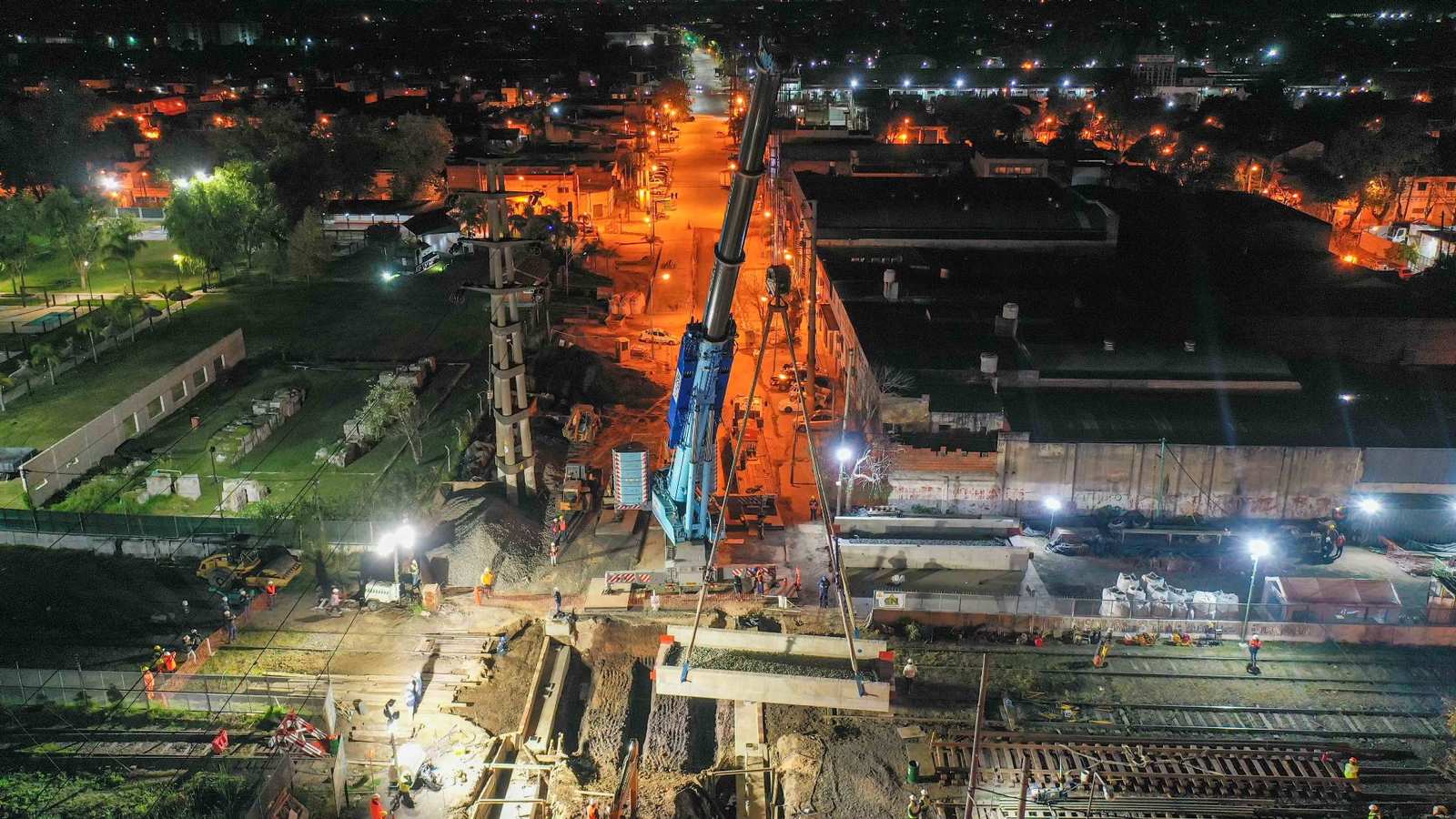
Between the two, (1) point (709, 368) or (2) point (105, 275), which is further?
(2) point (105, 275)

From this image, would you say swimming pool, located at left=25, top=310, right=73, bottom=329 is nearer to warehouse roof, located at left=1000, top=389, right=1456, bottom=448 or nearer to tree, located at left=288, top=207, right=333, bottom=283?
tree, located at left=288, top=207, right=333, bottom=283

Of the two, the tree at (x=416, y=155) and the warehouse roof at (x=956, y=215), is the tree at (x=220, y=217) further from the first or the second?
the warehouse roof at (x=956, y=215)

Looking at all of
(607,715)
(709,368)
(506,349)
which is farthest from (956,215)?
(607,715)

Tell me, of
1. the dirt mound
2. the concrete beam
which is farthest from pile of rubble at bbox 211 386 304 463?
the concrete beam

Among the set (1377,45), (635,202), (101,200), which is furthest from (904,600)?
(1377,45)

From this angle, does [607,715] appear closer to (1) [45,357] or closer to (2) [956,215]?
(1) [45,357]

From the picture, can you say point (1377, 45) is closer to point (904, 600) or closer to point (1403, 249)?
point (1403, 249)

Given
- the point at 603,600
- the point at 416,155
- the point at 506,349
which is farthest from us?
the point at 416,155
